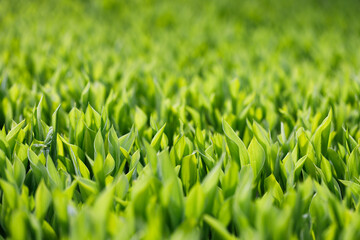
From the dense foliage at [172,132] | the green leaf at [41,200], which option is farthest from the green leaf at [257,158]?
the green leaf at [41,200]

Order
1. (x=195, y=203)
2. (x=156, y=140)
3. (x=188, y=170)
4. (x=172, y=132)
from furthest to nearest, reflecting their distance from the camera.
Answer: (x=172, y=132) → (x=156, y=140) → (x=188, y=170) → (x=195, y=203)

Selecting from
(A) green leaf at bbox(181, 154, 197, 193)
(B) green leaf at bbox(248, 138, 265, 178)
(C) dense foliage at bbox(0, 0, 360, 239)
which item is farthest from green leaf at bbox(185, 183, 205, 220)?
(B) green leaf at bbox(248, 138, 265, 178)

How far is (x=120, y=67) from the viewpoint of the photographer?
114 inches

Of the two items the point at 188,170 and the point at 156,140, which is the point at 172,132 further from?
the point at 188,170

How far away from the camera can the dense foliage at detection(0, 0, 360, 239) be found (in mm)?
1113

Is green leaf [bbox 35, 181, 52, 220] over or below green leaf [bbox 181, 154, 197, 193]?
over

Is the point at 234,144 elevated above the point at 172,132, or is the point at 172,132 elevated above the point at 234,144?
the point at 234,144

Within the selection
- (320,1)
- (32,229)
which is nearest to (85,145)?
(32,229)

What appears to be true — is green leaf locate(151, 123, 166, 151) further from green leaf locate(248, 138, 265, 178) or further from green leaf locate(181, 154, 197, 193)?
green leaf locate(248, 138, 265, 178)

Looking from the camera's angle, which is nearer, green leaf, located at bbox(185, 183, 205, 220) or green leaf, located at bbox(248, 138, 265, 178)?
green leaf, located at bbox(185, 183, 205, 220)

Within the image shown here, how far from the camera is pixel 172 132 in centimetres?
193

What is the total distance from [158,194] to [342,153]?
93 centimetres

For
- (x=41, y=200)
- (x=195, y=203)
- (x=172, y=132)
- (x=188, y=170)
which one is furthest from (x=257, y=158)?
(x=41, y=200)

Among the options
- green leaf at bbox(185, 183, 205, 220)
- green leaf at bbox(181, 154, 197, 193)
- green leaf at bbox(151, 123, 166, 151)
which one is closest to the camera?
green leaf at bbox(185, 183, 205, 220)
